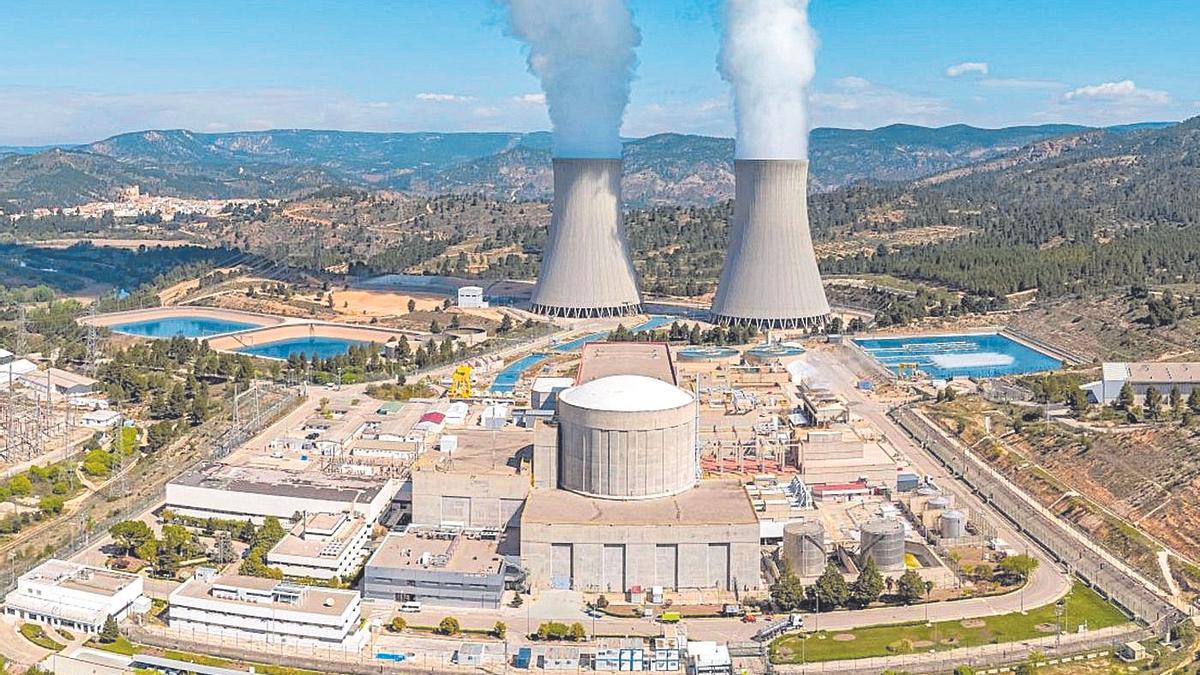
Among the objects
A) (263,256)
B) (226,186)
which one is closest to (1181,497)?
(263,256)

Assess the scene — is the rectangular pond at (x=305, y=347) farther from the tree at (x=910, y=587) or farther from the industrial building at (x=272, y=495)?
the tree at (x=910, y=587)

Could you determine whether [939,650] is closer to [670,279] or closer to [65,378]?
[65,378]

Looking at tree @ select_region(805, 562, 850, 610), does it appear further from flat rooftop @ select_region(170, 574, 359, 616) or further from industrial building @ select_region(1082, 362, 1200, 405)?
industrial building @ select_region(1082, 362, 1200, 405)

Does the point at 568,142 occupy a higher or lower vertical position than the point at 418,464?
higher

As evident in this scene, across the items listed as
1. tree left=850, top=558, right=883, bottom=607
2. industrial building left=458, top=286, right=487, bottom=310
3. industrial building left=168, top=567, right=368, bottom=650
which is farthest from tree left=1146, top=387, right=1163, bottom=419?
industrial building left=458, top=286, right=487, bottom=310

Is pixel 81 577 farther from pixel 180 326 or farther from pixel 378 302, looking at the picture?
pixel 378 302

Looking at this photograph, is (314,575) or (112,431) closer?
(314,575)

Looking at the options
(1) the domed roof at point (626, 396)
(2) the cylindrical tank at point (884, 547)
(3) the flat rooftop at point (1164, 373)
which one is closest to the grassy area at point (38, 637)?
(1) the domed roof at point (626, 396)
